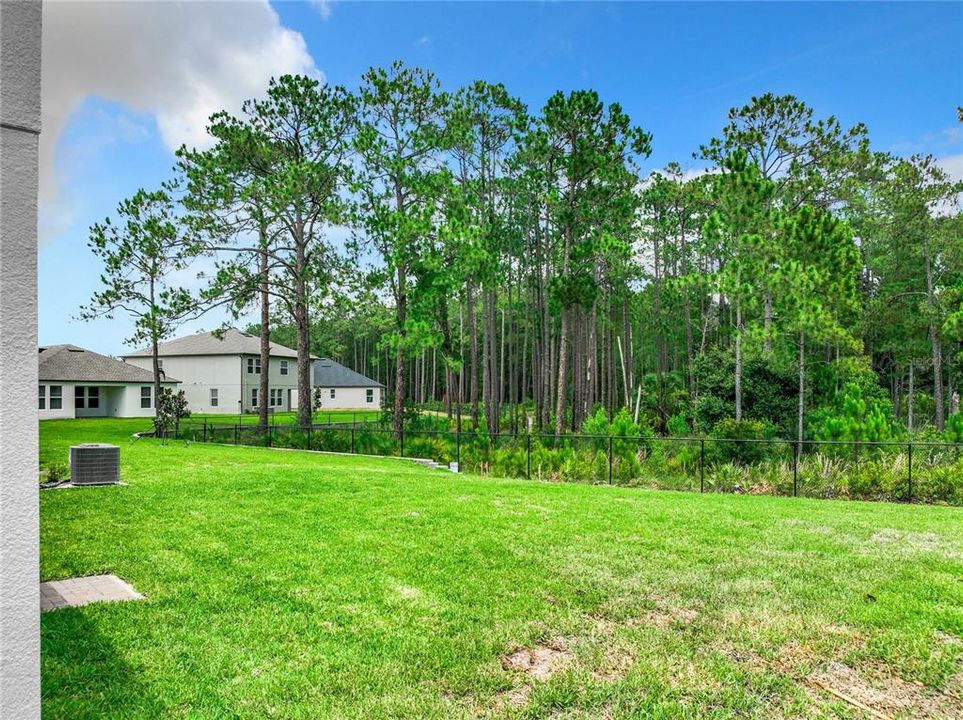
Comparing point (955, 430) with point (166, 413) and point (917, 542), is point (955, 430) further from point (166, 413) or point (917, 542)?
point (166, 413)

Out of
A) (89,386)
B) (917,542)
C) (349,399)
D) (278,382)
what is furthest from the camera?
(349,399)

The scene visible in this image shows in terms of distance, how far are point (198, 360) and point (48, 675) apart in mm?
39790

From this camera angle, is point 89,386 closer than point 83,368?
No

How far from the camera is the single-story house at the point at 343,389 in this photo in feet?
161

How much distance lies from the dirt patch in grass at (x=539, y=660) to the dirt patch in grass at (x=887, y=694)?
1396 mm

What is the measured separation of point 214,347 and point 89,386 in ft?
25.7

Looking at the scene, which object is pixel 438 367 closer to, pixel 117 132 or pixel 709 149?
pixel 709 149

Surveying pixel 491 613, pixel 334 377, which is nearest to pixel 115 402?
pixel 334 377

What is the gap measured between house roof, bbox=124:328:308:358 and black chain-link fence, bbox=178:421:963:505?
79.7ft

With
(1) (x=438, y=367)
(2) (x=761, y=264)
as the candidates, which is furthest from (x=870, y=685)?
(1) (x=438, y=367)

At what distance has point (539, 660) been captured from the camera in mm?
3521

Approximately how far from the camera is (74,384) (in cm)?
3194

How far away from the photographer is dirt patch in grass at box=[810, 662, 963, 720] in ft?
10.0

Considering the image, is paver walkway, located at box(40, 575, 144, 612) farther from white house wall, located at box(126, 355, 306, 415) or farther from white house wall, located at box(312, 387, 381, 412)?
white house wall, located at box(312, 387, 381, 412)
